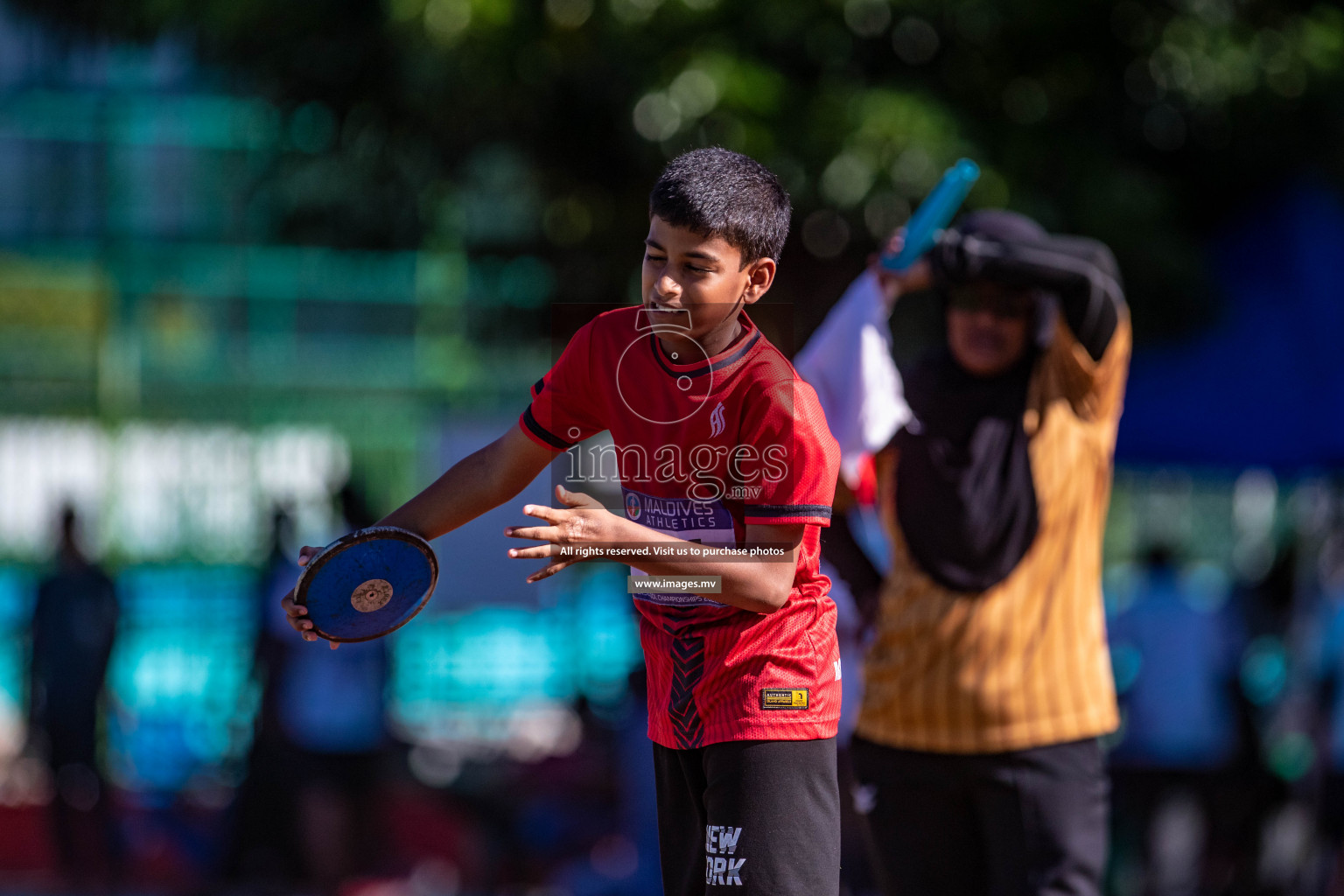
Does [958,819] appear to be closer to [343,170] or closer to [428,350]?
[343,170]

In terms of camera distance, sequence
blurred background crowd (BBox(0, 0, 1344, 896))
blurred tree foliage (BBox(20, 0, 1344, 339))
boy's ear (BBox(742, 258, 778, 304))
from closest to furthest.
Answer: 1. boy's ear (BBox(742, 258, 778, 304))
2. blurred tree foliage (BBox(20, 0, 1344, 339))
3. blurred background crowd (BBox(0, 0, 1344, 896))

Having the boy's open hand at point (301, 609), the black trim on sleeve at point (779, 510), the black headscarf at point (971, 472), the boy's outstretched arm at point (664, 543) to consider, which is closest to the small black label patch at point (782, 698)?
the boy's outstretched arm at point (664, 543)

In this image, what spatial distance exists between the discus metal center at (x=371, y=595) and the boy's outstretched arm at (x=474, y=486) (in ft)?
0.47

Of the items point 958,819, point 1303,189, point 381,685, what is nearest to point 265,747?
point 381,685

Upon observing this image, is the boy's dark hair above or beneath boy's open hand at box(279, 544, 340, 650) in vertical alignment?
above

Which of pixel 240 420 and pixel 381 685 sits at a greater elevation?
pixel 240 420

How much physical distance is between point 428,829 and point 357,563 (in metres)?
5.76

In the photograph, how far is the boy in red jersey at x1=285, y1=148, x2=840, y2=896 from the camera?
2219 mm

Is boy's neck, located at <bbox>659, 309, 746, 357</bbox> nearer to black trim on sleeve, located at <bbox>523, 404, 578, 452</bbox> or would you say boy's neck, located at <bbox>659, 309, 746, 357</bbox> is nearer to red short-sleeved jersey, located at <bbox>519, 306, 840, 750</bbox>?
red short-sleeved jersey, located at <bbox>519, 306, 840, 750</bbox>

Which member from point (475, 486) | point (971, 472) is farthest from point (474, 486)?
point (971, 472)

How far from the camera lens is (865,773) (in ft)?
11.1

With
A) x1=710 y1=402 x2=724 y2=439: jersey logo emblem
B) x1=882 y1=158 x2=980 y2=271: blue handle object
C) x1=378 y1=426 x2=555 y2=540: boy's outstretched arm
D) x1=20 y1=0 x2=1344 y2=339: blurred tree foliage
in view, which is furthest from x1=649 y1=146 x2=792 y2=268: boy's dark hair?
x1=20 y1=0 x2=1344 y2=339: blurred tree foliage

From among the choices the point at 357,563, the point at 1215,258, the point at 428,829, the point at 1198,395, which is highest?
the point at 1215,258

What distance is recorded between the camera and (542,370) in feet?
31.4
